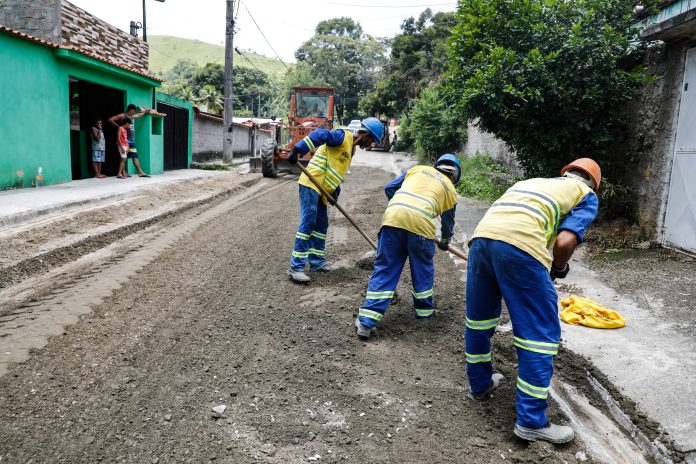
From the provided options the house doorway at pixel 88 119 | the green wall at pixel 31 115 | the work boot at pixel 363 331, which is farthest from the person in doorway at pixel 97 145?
the work boot at pixel 363 331

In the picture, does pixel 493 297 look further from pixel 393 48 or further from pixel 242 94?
pixel 242 94

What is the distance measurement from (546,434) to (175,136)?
1742 cm

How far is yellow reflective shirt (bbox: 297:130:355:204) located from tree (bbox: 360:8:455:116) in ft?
82.5

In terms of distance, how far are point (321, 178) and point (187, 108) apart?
49.8 ft

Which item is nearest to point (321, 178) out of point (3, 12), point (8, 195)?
point (8, 195)

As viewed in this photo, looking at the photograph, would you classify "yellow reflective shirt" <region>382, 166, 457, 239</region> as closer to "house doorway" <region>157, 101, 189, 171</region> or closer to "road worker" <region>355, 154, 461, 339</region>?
"road worker" <region>355, 154, 461, 339</region>

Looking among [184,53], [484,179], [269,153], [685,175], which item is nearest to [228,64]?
[484,179]

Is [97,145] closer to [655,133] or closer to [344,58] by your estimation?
[655,133]

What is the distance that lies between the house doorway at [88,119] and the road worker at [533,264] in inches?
503

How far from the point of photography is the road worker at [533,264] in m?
2.86

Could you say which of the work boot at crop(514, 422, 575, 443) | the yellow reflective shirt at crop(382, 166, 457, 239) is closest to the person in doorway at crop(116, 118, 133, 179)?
the yellow reflective shirt at crop(382, 166, 457, 239)

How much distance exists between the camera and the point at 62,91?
11.4 m

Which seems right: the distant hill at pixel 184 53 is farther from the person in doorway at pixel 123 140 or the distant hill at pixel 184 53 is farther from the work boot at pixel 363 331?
the work boot at pixel 363 331

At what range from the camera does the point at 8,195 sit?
914 centimetres
